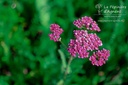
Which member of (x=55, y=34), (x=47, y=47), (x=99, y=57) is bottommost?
(x=99, y=57)

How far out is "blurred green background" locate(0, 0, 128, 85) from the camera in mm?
1617

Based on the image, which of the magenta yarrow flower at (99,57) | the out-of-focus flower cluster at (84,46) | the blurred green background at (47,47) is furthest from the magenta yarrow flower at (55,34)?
the blurred green background at (47,47)

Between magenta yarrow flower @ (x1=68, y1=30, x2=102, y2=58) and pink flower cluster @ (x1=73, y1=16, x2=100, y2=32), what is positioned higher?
pink flower cluster @ (x1=73, y1=16, x2=100, y2=32)

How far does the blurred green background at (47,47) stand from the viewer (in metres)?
1.62

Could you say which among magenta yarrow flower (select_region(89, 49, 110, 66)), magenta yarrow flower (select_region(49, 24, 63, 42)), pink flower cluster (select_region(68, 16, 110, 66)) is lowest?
magenta yarrow flower (select_region(89, 49, 110, 66))

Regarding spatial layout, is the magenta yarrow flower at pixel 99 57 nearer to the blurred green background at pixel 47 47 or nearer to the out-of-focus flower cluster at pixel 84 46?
the out-of-focus flower cluster at pixel 84 46

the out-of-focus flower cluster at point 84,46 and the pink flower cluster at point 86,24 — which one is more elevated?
the pink flower cluster at point 86,24

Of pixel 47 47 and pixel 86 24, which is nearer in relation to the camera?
pixel 86 24

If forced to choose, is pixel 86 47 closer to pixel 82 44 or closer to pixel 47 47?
pixel 82 44

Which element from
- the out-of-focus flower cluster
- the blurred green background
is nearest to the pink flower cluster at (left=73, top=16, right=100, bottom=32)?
the out-of-focus flower cluster

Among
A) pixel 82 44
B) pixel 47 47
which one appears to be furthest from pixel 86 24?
pixel 47 47

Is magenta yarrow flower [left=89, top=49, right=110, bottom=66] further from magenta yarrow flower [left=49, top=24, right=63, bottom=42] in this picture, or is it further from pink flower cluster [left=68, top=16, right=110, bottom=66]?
magenta yarrow flower [left=49, top=24, right=63, bottom=42]

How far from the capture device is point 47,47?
1.69 meters

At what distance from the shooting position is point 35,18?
177 cm
